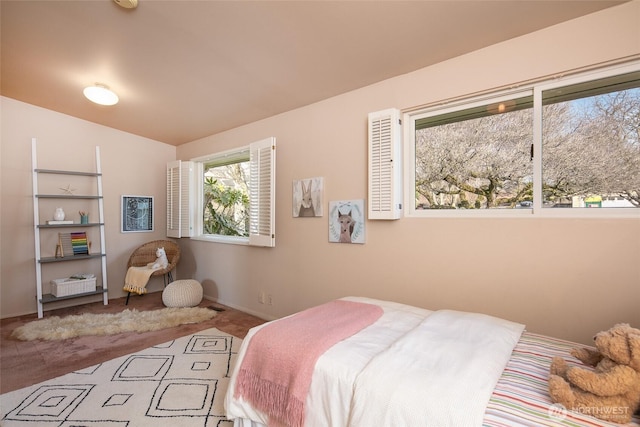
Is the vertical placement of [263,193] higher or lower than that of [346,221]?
higher

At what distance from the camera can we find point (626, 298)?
1.70m

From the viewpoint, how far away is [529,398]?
1064 mm

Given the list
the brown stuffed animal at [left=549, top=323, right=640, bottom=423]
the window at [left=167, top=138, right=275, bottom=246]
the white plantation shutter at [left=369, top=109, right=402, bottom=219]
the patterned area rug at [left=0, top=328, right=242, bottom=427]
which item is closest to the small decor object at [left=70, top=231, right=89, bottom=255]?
the window at [left=167, top=138, right=275, bottom=246]

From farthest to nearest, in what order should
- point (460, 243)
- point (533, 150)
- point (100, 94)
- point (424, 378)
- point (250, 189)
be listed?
1. point (250, 189)
2. point (100, 94)
3. point (460, 243)
4. point (533, 150)
5. point (424, 378)

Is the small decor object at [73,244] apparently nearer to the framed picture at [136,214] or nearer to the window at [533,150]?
the framed picture at [136,214]

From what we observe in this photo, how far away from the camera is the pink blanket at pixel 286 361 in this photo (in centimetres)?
134

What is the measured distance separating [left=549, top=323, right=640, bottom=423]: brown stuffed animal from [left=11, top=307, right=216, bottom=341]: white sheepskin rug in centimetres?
340

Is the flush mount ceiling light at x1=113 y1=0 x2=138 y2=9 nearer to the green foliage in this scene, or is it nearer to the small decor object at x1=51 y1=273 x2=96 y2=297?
the green foliage

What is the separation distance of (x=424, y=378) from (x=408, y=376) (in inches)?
2.2

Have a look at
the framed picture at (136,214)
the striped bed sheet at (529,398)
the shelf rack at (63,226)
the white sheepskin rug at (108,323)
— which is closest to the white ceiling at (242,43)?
the shelf rack at (63,226)

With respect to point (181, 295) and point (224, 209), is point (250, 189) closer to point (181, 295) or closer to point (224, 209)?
point (224, 209)

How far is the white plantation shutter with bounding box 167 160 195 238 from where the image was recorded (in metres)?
4.67

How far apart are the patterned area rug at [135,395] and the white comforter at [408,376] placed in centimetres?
59

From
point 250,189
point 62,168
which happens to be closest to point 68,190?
point 62,168
